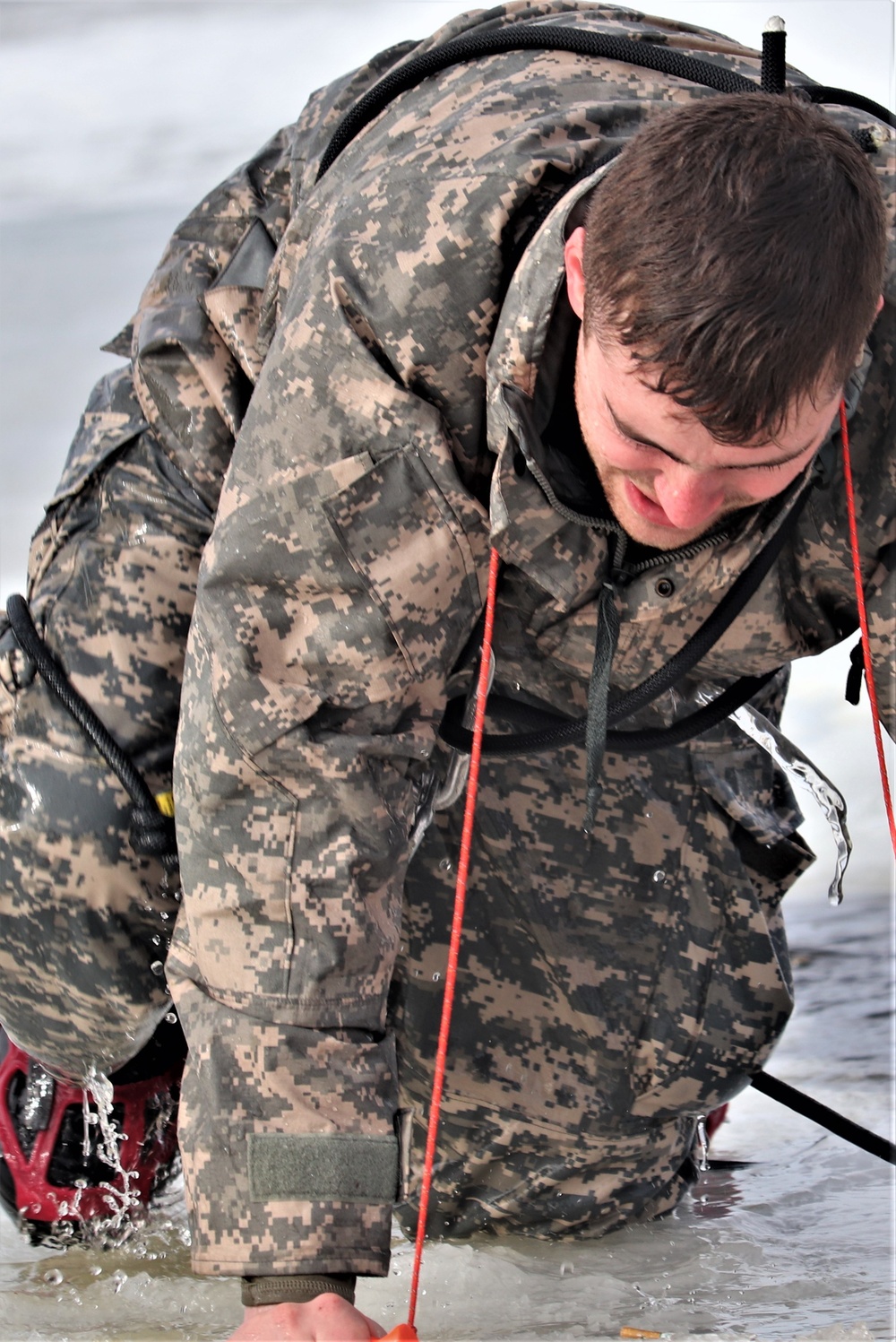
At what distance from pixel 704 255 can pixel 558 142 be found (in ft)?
0.87

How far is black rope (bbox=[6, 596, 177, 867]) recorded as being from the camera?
1.75 meters

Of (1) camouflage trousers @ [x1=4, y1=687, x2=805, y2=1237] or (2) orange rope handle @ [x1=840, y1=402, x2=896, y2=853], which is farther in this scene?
(1) camouflage trousers @ [x1=4, y1=687, x2=805, y2=1237]

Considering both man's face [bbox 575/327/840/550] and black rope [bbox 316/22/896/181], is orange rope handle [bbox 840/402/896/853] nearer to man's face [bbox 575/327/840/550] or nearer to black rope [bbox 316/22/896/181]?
man's face [bbox 575/327/840/550]

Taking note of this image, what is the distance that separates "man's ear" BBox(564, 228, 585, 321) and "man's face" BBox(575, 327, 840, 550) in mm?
32

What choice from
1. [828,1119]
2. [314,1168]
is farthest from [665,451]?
[828,1119]

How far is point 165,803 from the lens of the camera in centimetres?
177

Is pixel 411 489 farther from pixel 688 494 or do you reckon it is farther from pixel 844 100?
pixel 844 100

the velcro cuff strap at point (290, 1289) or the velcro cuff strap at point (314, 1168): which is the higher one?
the velcro cuff strap at point (314, 1168)

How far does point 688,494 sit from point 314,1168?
0.66 metres

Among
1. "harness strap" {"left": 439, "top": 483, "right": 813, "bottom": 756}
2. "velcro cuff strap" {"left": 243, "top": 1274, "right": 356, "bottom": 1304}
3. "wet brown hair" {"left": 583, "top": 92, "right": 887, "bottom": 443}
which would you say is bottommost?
"velcro cuff strap" {"left": 243, "top": 1274, "right": 356, "bottom": 1304}

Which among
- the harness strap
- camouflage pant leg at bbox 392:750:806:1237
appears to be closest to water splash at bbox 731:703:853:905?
camouflage pant leg at bbox 392:750:806:1237

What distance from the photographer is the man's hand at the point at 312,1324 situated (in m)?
1.33

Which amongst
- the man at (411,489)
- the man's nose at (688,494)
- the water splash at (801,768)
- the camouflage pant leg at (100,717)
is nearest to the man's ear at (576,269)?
the man at (411,489)

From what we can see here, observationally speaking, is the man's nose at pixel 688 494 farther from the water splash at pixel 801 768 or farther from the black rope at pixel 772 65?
the water splash at pixel 801 768
